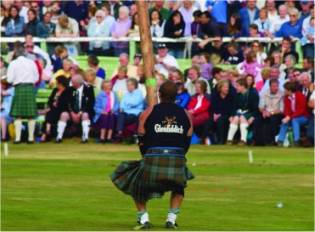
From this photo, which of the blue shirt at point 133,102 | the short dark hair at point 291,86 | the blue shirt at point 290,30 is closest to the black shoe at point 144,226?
the short dark hair at point 291,86

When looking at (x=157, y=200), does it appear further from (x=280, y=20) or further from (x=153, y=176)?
(x=280, y=20)

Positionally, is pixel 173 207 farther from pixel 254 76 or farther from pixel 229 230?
pixel 254 76

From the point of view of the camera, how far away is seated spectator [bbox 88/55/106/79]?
28234 mm

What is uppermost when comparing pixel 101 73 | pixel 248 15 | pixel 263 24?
pixel 248 15

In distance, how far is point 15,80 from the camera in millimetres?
27438

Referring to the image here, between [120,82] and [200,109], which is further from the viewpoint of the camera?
[120,82]

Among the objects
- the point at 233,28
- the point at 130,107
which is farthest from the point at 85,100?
the point at 233,28

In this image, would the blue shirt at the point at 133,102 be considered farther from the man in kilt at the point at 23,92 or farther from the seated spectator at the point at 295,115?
the seated spectator at the point at 295,115

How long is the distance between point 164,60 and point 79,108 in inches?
88.4

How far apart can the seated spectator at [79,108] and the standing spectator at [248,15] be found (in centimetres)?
380

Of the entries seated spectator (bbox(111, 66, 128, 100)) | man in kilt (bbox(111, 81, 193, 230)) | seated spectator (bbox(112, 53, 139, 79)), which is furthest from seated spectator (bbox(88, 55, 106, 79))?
man in kilt (bbox(111, 81, 193, 230))

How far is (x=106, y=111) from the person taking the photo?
27.2 metres

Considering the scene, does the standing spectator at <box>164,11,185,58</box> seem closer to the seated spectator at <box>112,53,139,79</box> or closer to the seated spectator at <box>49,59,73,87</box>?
the seated spectator at <box>112,53,139,79</box>

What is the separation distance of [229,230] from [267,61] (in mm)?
14818
